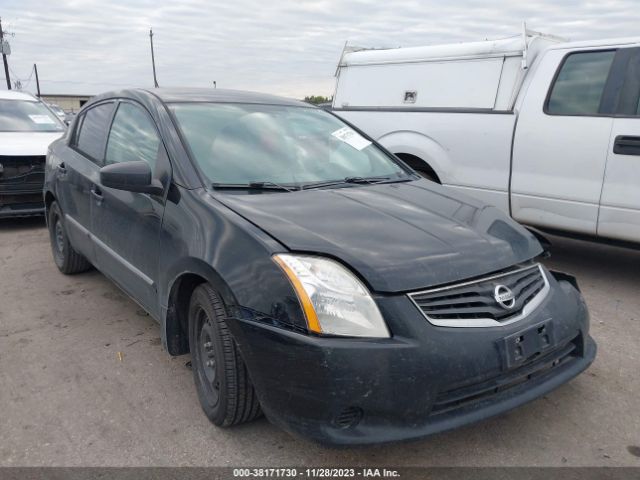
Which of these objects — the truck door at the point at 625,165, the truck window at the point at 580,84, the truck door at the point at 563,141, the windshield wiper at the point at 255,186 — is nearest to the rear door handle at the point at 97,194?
the windshield wiper at the point at 255,186

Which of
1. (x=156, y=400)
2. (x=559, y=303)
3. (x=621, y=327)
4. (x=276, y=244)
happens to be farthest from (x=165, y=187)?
(x=621, y=327)

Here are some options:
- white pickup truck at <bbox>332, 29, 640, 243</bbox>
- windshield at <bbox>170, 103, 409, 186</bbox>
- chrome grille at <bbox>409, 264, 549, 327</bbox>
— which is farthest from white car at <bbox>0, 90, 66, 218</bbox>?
chrome grille at <bbox>409, 264, 549, 327</bbox>

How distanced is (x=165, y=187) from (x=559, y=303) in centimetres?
203

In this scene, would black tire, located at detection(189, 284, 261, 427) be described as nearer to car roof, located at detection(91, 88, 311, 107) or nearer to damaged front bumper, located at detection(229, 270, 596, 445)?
damaged front bumper, located at detection(229, 270, 596, 445)

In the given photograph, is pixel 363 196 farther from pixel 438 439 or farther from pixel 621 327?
pixel 621 327

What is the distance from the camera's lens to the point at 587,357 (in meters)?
2.71

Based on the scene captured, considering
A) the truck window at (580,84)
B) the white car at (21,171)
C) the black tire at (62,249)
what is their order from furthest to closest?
1. the white car at (21,171)
2. the black tire at (62,249)
3. the truck window at (580,84)

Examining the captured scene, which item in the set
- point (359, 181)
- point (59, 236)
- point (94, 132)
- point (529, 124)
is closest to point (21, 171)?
point (59, 236)

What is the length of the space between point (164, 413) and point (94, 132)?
2.36 meters

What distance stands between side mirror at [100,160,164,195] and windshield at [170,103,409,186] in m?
0.26

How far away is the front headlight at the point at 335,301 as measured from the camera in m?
2.12

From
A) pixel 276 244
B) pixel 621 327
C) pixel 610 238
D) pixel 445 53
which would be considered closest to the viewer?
pixel 276 244

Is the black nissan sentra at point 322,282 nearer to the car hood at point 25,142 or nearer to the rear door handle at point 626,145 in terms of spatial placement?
the rear door handle at point 626,145

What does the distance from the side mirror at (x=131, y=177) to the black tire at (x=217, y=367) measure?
669 mm
